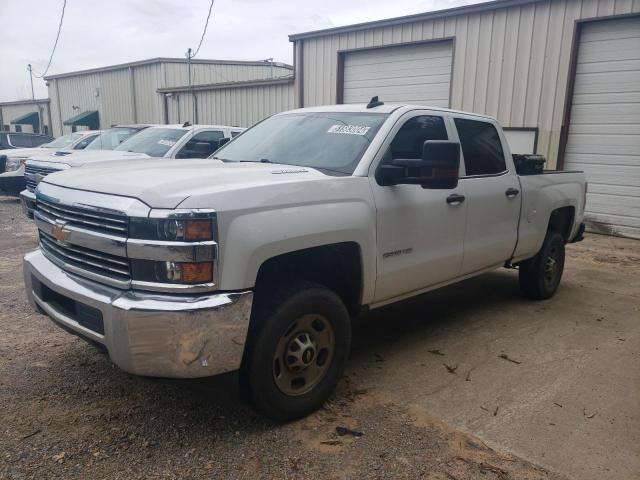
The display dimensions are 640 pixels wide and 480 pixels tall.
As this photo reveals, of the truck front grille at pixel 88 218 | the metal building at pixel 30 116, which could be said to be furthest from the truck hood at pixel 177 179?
the metal building at pixel 30 116

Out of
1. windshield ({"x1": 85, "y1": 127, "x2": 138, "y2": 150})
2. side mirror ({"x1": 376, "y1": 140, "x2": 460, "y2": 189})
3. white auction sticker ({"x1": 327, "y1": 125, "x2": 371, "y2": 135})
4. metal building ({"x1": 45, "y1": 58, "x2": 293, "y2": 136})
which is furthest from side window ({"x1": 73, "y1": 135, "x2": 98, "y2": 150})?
side mirror ({"x1": 376, "y1": 140, "x2": 460, "y2": 189})

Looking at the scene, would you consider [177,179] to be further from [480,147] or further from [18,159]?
[18,159]

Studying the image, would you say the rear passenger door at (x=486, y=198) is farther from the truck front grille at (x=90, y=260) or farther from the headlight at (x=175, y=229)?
the truck front grille at (x=90, y=260)

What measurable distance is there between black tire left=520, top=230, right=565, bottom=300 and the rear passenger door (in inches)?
30.6

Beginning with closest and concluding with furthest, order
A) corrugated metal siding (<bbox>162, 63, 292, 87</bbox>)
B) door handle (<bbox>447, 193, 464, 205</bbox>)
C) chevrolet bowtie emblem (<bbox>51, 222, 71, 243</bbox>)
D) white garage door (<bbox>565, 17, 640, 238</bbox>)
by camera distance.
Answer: chevrolet bowtie emblem (<bbox>51, 222, 71, 243</bbox>) < door handle (<bbox>447, 193, 464, 205</bbox>) < white garage door (<bbox>565, 17, 640, 238</bbox>) < corrugated metal siding (<bbox>162, 63, 292, 87</bbox>)

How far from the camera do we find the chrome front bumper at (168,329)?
103 inches

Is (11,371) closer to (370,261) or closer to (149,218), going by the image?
(149,218)

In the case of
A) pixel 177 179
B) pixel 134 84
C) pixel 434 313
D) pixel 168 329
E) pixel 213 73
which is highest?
pixel 213 73

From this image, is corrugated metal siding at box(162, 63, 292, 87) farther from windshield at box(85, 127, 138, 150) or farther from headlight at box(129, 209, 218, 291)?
headlight at box(129, 209, 218, 291)

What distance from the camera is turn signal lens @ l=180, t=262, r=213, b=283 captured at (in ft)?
8.74

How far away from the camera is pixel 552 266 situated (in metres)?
6.00

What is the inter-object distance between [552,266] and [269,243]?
165 inches

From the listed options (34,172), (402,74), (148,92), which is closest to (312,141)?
(34,172)

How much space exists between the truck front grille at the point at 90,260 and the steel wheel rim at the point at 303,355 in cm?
92
